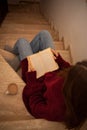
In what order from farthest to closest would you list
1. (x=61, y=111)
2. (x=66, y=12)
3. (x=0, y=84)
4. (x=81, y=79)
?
(x=66, y=12)
(x=0, y=84)
(x=61, y=111)
(x=81, y=79)

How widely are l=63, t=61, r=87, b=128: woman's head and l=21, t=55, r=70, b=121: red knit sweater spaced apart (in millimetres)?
94

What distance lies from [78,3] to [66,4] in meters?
0.50

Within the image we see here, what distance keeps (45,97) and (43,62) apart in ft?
1.47

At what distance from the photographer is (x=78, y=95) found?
1029mm

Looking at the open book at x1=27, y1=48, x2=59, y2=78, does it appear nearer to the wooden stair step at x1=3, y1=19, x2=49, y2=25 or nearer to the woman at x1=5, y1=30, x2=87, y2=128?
the woman at x1=5, y1=30, x2=87, y2=128

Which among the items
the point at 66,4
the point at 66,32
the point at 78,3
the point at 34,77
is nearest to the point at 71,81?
the point at 34,77

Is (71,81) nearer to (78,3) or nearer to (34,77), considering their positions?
(34,77)

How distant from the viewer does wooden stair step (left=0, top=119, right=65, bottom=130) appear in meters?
1.12

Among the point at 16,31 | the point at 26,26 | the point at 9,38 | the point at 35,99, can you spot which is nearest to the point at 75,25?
the point at 9,38

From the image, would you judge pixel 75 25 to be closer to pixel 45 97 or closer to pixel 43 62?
pixel 43 62

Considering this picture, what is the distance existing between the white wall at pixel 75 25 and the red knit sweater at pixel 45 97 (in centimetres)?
61

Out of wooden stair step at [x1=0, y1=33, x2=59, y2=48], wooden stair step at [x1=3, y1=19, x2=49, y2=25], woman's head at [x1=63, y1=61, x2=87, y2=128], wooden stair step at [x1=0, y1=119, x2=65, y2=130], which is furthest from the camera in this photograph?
wooden stair step at [x1=3, y1=19, x2=49, y2=25]

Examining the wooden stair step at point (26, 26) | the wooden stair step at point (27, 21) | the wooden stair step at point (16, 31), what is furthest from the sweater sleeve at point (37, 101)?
the wooden stair step at point (27, 21)

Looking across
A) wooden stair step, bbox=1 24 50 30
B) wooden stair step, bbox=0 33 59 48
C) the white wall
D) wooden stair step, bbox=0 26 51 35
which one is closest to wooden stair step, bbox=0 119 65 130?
the white wall
